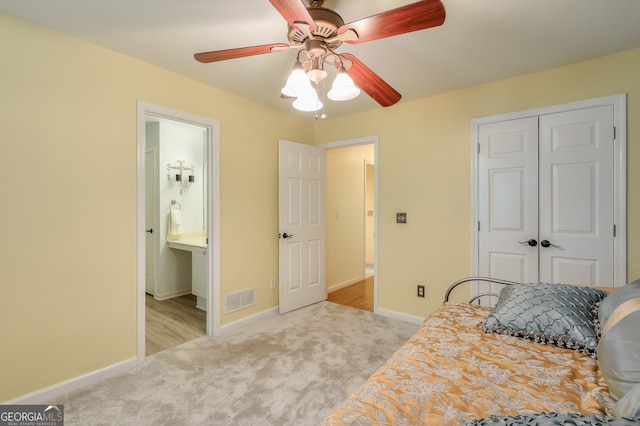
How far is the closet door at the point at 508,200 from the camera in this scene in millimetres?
2701

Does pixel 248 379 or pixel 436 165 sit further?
pixel 436 165

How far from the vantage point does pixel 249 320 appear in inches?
130

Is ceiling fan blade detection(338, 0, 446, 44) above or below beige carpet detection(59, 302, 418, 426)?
above

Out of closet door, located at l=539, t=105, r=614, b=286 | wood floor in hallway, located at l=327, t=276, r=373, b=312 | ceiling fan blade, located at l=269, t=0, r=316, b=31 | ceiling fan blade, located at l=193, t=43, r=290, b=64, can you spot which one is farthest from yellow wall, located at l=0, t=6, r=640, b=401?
ceiling fan blade, located at l=269, t=0, r=316, b=31

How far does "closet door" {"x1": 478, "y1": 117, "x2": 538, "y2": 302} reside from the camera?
270 centimetres

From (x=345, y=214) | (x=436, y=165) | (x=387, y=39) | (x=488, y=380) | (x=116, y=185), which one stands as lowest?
(x=488, y=380)

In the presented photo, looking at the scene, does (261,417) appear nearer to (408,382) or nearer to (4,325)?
(408,382)

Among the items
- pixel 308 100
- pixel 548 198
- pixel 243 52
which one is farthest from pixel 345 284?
pixel 243 52

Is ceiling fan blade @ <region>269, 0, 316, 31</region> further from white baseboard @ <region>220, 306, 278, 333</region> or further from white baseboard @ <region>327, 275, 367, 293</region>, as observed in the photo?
white baseboard @ <region>327, 275, 367, 293</region>

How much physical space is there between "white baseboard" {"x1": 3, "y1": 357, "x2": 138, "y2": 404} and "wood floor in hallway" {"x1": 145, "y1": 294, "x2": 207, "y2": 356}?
0.28 metres

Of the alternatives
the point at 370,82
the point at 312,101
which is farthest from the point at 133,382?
the point at 370,82

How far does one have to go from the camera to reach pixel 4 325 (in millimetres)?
1841

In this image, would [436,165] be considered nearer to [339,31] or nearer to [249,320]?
[339,31]

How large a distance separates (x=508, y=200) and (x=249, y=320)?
2930mm
